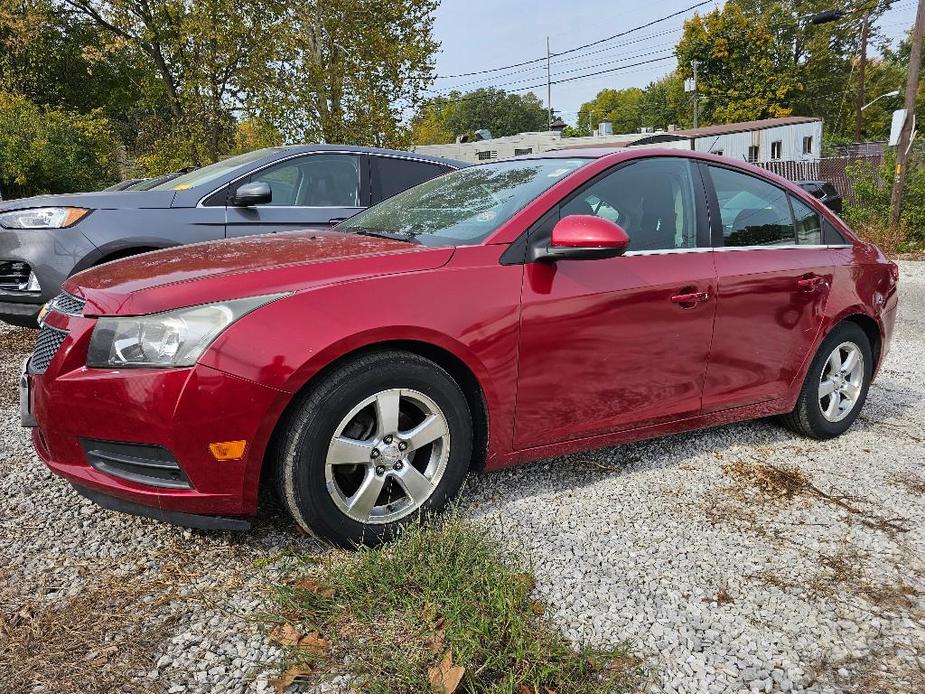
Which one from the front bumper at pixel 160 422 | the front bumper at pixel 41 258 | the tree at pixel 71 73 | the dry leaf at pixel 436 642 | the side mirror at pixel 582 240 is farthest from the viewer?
the tree at pixel 71 73

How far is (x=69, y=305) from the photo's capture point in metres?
2.53

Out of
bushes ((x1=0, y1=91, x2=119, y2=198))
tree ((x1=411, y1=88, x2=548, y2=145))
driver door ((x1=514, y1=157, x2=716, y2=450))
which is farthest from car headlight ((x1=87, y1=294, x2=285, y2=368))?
tree ((x1=411, y1=88, x2=548, y2=145))

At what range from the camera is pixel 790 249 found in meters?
3.67

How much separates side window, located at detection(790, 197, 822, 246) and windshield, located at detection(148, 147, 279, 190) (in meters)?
3.94

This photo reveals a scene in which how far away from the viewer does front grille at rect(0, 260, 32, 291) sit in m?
4.62

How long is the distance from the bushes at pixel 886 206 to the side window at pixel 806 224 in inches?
493

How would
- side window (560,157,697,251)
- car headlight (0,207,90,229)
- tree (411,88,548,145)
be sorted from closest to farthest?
side window (560,157,697,251), car headlight (0,207,90,229), tree (411,88,548,145)

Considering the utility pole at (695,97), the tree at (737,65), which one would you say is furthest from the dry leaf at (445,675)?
the tree at (737,65)

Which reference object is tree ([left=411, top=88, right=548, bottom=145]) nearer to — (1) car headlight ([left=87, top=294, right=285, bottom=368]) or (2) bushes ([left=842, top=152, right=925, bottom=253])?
(2) bushes ([left=842, top=152, right=925, bottom=253])

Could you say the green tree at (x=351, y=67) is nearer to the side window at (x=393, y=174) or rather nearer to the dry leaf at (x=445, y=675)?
the side window at (x=393, y=174)

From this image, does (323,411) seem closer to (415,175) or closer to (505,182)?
(505,182)

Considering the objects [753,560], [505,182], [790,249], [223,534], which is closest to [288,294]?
[223,534]

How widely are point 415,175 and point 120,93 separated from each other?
27167mm

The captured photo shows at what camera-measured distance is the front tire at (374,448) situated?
2342mm
